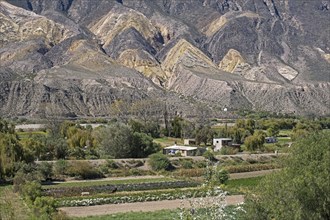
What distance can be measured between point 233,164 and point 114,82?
10473cm

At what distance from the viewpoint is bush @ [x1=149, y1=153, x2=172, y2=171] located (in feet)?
221

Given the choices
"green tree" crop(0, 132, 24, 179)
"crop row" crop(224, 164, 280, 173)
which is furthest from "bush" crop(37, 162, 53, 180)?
"crop row" crop(224, 164, 280, 173)

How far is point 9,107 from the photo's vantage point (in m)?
146

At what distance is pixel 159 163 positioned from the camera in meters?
67.6

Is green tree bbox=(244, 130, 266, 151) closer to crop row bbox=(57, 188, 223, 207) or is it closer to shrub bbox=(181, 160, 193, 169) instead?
shrub bbox=(181, 160, 193, 169)

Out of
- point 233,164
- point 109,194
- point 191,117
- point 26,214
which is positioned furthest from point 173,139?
point 26,214

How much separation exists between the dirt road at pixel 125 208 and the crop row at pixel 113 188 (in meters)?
6.43

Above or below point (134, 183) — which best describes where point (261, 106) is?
below

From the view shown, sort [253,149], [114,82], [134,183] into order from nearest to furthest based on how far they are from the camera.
Answer: [134,183] < [253,149] < [114,82]

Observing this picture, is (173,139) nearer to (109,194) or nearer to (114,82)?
(109,194)

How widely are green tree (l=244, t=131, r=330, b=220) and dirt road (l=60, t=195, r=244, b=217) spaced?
Result: 12712 mm

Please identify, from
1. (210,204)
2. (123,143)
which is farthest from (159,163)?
(210,204)

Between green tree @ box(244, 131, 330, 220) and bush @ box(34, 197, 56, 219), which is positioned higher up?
green tree @ box(244, 131, 330, 220)

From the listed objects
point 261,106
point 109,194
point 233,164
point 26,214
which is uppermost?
point 26,214
